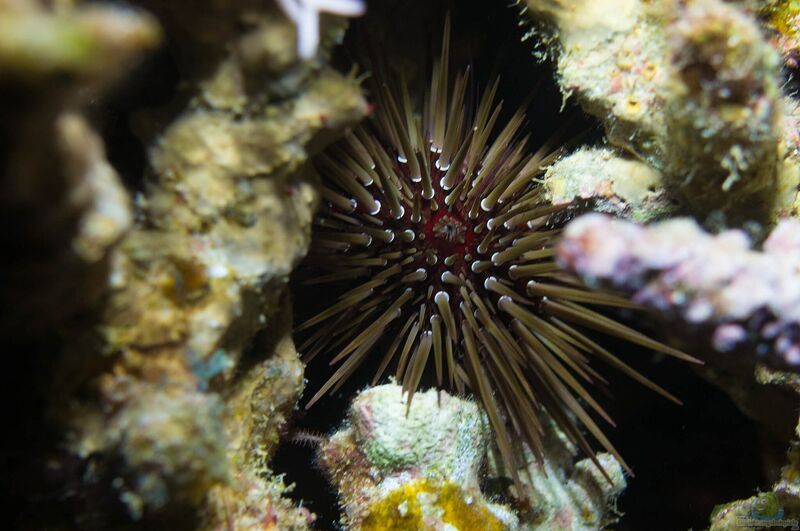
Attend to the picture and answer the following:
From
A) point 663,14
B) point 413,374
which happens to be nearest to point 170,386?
point 413,374

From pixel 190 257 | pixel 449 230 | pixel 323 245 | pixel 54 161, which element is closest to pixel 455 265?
pixel 449 230

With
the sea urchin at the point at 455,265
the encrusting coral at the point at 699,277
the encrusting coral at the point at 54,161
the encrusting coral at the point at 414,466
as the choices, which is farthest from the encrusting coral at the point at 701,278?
the encrusting coral at the point at 414,466

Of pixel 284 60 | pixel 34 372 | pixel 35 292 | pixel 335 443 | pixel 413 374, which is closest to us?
pixel 35 292

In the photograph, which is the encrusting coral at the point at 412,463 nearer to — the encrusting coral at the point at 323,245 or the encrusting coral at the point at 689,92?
the encrusting coral at the point at 323,245

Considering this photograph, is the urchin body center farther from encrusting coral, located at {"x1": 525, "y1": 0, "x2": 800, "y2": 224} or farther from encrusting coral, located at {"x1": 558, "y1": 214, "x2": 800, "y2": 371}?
encrusting coral, located at {"x1": 558, "y1": 214, "x2": 800, "y2": 371}

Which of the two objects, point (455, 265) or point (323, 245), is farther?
point (455, 265)

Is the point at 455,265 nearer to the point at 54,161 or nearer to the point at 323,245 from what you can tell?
the point at 323,245

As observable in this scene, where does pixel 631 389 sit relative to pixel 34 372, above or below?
above

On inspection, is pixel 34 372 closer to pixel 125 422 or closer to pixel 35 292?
pixel 125 422
